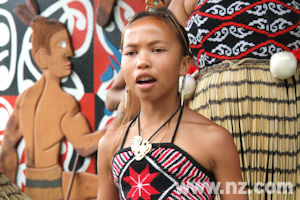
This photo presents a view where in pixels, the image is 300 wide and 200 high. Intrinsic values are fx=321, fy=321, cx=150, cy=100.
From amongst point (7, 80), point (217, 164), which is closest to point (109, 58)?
point (7, 80)

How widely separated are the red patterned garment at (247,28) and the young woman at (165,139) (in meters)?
0.20

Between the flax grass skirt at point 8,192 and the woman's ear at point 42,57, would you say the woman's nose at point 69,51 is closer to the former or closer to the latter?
the woman's ear at point 42,57

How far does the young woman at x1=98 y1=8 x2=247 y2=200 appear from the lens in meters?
0.64

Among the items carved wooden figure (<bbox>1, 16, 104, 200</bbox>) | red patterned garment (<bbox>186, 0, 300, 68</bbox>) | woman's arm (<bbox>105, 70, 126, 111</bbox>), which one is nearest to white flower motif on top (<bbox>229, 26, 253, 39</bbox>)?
red patterned garment (<bbox>186, 0, 300, 68</bbox>)

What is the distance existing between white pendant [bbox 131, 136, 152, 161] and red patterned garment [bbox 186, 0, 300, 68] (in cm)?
36

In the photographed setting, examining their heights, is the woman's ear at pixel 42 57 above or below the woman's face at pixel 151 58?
below

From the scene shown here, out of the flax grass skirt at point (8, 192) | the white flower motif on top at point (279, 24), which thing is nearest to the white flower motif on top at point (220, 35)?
the white flower motif on top at point (279, 24)

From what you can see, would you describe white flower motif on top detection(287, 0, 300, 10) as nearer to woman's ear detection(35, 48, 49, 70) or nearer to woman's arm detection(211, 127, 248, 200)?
woman's arm detection(211, 127, 248, 200)

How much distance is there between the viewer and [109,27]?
6.45 ft

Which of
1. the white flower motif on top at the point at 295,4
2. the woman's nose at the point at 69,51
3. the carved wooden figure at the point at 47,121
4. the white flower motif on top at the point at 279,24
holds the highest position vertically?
the white flower motif on top at the point at 295,4

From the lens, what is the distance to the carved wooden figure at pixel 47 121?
2.00 meters

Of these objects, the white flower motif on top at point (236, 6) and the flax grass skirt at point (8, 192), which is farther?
the flax grass skirt at point (8, 192)

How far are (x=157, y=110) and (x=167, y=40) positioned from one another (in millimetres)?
157

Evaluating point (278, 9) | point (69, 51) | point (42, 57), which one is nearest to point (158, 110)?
point (278, 9)
